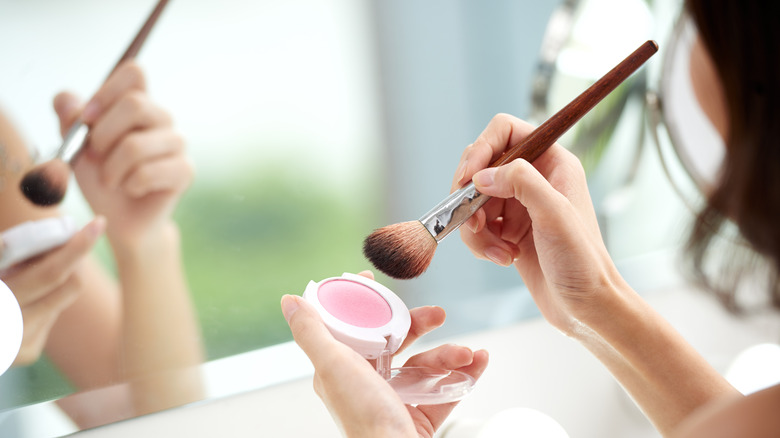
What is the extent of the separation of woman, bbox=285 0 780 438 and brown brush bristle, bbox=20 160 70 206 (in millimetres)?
264

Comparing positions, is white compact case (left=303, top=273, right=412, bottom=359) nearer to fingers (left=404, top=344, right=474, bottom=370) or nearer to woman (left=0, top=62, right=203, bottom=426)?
fingers (left=404, top=344, right=474, bottom=370)

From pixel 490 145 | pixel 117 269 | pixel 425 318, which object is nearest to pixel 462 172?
pixel 490 145

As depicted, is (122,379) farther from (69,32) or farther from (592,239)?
(592,239)

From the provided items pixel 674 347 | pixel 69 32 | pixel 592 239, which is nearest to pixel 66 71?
pixel 69 32

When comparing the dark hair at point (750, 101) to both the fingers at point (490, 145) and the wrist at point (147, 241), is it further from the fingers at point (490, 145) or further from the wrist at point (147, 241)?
the wrist at point (147, 241)

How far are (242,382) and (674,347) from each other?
0.45m

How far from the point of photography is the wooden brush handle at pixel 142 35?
1.99 feet

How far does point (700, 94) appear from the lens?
0.51 m

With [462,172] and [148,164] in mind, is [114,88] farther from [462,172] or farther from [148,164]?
[462,172]

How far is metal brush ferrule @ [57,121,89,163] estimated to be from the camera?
58cm

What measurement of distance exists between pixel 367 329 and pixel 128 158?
292 millimetres

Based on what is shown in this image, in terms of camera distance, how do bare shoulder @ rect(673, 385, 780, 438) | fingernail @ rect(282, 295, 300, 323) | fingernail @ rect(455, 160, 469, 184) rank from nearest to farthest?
bare shoulder @ rect(673, 385, 780, 438) → fingernail @ rect(282, 295, 300, 323) → fingernail @ rect(455, 160, 469, 184)

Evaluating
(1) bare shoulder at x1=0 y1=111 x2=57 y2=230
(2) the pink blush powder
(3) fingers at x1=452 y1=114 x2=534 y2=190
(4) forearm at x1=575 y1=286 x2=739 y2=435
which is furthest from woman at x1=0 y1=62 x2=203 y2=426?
(4) forearm at x1=575 y1=286 x2=739 y2=435

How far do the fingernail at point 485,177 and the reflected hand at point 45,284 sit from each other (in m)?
0.36
